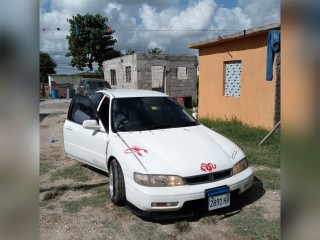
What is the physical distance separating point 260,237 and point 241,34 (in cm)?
707

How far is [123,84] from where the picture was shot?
21.8 m

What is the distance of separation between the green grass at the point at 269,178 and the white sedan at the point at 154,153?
2.85ft

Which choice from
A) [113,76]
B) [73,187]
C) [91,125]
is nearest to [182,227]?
[91,125]

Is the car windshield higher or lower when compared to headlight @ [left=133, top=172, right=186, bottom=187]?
higher

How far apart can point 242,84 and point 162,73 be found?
452 inches

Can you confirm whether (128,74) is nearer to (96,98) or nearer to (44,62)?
(96,98)

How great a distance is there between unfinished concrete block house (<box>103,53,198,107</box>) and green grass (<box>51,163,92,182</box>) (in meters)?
13.1

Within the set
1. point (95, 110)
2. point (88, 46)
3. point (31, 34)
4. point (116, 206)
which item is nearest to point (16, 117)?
point (31, 34)

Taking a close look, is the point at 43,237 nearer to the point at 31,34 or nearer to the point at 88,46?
the point at 31,34

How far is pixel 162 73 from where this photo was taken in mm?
20547

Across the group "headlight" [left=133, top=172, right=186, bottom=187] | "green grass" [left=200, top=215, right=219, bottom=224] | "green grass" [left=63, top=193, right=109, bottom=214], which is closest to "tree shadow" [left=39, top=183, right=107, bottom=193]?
"green grass" [left=63, top=193, right=109, bottom=214]

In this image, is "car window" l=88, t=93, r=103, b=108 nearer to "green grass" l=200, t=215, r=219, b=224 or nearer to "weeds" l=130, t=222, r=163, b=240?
"weeds" l=130, t=222, r=163, b=240

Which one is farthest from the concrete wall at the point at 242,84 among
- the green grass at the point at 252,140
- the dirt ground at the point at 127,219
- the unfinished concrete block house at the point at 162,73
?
the unfinished concrete block house at the point at 162,73

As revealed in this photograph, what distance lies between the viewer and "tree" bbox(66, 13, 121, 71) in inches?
1443
